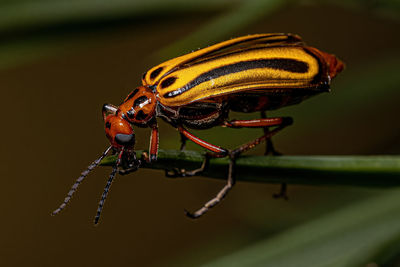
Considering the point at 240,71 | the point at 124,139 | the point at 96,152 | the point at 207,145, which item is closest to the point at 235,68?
the point at 240,71

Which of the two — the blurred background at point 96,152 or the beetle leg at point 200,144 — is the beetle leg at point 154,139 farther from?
the blurred background at point 96,152

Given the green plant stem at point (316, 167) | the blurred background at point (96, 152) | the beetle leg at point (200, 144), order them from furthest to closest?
the blurred background at point (96, 152) → the beetle leg at point (200, 144) → the green plant stem at point (316, 167)

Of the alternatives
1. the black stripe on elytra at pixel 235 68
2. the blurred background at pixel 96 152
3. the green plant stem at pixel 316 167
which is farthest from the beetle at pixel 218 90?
the blurred background at pixel 96 152

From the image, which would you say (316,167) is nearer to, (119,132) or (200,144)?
(200,144)

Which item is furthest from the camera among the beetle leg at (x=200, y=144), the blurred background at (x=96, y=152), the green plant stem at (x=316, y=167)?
the blurred background at (x=96, y=152)

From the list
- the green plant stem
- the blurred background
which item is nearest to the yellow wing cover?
the green plant stem

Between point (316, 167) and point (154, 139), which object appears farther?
point (154, 139)

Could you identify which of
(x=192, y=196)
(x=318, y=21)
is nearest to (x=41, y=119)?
(x=192, y=196)
